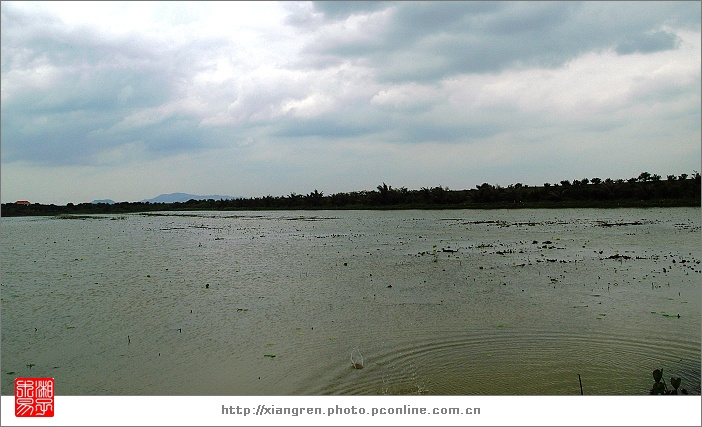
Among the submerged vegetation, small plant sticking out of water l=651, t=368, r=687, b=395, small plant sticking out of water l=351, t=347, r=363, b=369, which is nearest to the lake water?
small plant sticking out of water l=351, t=347, r=363, b=369

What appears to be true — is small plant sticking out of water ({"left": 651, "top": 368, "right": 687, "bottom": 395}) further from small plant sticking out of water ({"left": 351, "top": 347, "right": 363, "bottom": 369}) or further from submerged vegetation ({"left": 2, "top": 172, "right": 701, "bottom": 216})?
submerged vegetation ({"left": 2, "top": 172, "right": 701, "bottom": 216})

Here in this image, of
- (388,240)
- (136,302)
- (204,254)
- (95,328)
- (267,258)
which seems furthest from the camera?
(388,240)

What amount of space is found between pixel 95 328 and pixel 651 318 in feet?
30.2

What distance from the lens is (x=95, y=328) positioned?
25.6 feet

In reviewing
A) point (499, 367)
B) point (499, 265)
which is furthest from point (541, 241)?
point (499, 367)

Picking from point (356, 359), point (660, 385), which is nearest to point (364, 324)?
point (356, 359)

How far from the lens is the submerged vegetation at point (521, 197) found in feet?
137

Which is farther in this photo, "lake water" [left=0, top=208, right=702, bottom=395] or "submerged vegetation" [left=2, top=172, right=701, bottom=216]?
"submerged vegetation" [left=2, top=172, right=701, bottom=216]

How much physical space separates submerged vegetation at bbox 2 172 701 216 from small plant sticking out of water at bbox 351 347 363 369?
3988 centimetres

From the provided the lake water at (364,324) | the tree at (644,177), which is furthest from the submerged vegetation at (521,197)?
the lake water at (364,324)

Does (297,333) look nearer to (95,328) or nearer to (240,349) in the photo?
(240,349)

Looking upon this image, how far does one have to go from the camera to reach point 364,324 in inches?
299

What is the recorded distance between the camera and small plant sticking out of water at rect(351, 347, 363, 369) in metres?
5.82

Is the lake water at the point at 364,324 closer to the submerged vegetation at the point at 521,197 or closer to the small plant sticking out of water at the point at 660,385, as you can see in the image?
the small plant sticking out of water at the point at 660,385
